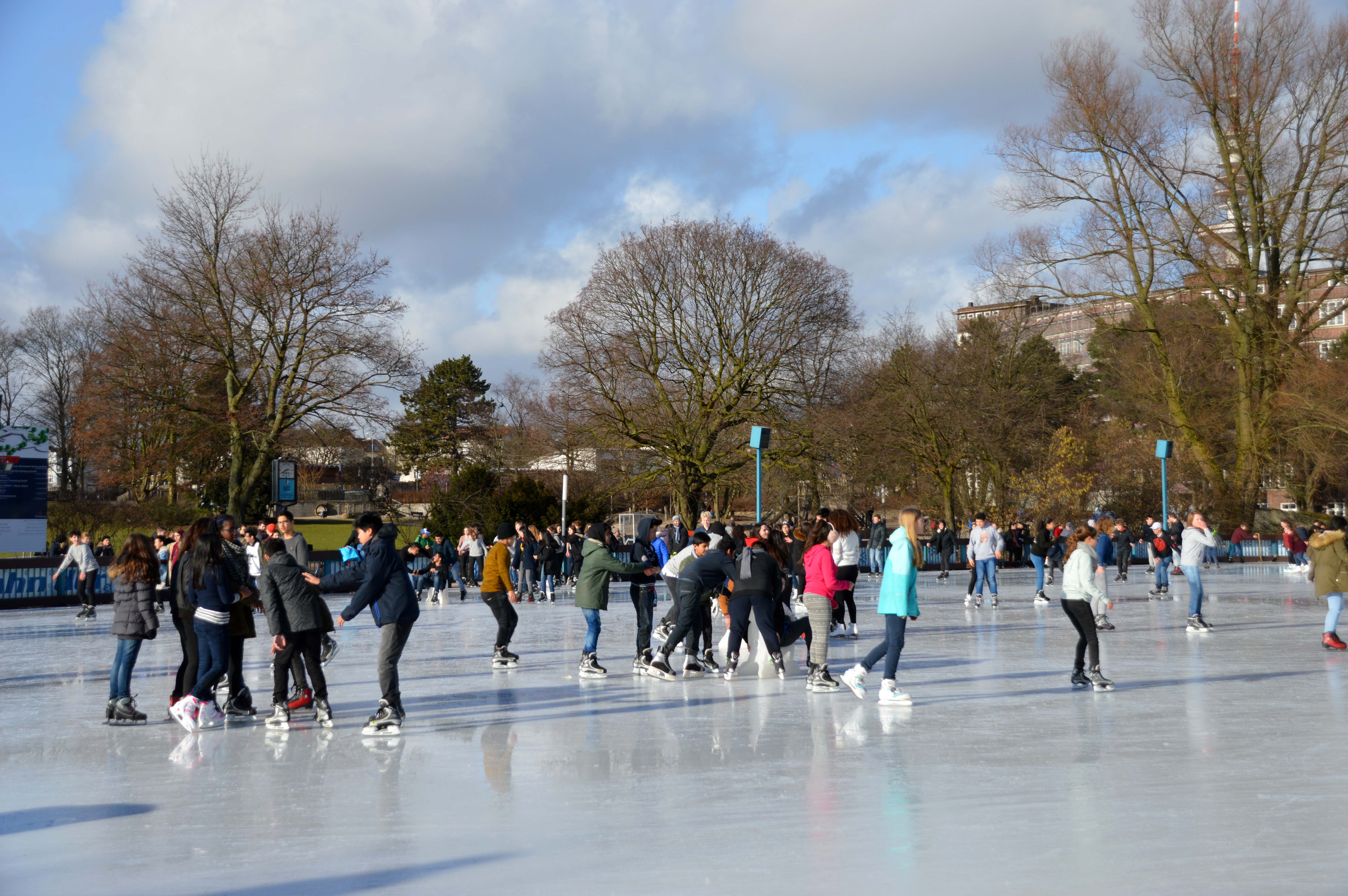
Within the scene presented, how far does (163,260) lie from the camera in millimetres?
35031

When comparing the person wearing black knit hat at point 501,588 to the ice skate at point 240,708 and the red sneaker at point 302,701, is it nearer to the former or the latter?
the red sneaker at point 302,701

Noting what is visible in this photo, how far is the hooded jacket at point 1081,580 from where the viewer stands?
33.3 ft

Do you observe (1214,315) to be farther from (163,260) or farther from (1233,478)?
(163,260)

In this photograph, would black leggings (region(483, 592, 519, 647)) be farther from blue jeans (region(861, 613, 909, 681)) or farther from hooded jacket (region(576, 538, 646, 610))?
blue jeans (region(861, 613, 909, 681))

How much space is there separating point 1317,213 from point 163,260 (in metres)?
33.8

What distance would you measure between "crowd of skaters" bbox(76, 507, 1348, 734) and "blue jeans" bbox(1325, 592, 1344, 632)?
0.03m

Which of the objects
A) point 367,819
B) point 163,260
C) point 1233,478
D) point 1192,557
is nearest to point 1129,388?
point 1233,478

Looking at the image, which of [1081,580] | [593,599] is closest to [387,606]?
[593,599]

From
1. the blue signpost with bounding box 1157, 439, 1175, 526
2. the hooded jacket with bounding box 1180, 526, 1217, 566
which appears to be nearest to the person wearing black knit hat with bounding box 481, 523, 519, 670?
the hooded jacket with bounding box 1180, 526, 1217, 566

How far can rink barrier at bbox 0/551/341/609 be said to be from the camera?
23.7m

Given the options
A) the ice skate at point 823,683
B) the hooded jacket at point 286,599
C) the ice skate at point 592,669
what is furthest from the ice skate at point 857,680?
the hooded jacket at point 286,599

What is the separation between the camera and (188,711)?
8.45 meters

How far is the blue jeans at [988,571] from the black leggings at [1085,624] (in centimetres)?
1005

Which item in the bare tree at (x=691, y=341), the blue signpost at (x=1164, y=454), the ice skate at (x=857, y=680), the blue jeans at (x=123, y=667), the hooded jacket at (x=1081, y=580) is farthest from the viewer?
the bare tree at (x=691, y=341)
